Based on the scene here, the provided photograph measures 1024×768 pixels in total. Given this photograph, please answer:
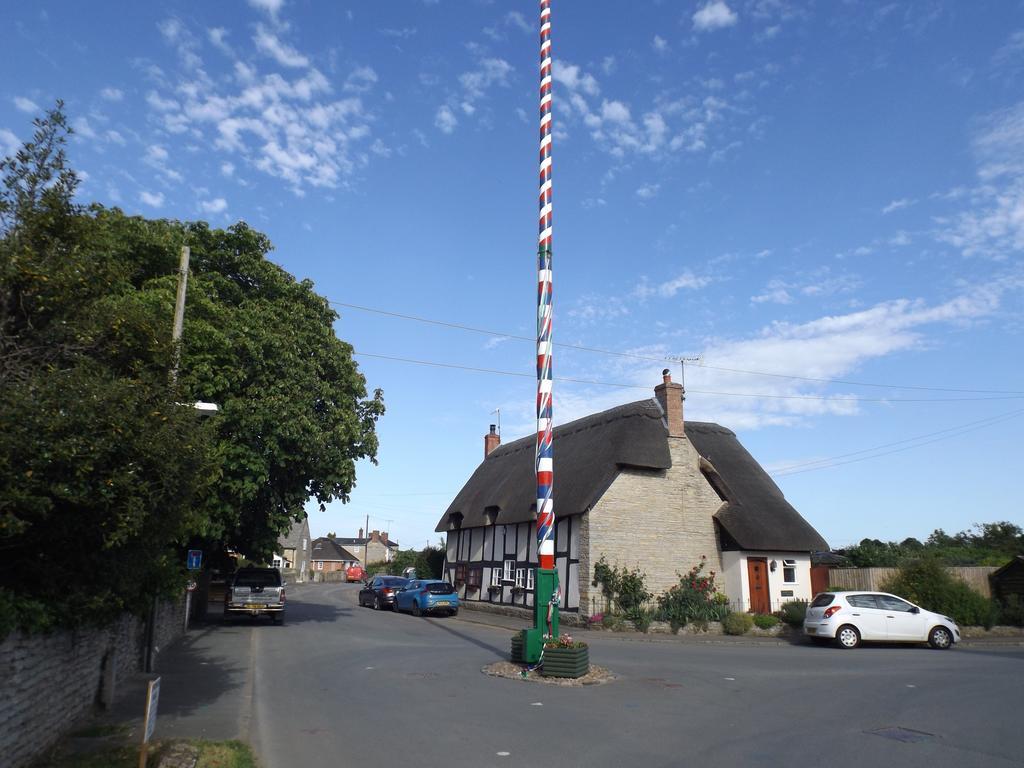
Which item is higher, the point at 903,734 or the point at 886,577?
the point at 886,577

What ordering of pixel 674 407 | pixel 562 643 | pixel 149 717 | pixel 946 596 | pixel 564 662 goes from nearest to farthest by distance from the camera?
1. pixel 149 717
2. pixel 564 662
3. pixel 562 643
4. pixel 946 596
5. pixel 674 407

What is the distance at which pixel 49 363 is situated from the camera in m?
7.19

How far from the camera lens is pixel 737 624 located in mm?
24734

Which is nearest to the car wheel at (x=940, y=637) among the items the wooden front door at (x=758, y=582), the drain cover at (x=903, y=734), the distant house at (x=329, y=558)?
the wooden front door at (x=758, y=582)

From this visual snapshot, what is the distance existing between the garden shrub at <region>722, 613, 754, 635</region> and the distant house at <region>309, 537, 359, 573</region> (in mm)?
93286

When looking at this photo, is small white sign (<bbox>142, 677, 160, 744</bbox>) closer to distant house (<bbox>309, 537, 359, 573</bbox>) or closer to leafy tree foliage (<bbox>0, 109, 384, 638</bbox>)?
leafy tree foliage (<bbox>0, 109, 384, 638</bbox>)

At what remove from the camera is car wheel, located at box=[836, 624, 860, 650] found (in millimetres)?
20284

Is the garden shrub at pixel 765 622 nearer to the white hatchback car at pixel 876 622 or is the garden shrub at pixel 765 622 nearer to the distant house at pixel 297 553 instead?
the white hatchback car at pixel 876 622

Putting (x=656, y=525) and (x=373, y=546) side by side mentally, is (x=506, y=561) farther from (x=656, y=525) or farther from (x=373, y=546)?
(x=373, y=546)

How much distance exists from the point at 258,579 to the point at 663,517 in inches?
573

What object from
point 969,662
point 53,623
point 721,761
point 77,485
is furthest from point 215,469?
point 969,662

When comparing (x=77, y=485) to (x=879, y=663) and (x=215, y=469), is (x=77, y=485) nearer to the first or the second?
(x=215, y=469)

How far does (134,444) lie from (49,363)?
1292 millimetres

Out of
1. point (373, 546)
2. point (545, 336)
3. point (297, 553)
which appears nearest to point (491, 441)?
point (545, 336)
